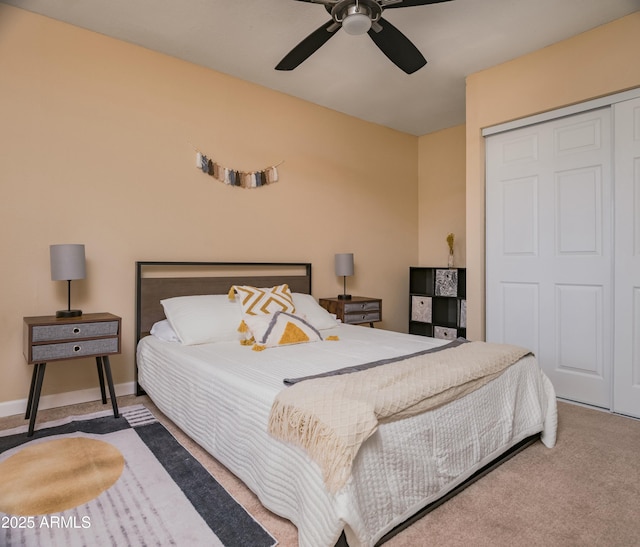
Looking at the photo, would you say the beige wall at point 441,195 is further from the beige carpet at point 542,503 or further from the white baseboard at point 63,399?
the white baseboard at point 63,399

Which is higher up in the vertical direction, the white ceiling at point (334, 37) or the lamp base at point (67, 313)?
the white ceiling at point (334, 37)

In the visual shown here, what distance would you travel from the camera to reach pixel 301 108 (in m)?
3.94

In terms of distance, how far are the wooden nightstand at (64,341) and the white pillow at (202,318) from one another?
384 millimetres

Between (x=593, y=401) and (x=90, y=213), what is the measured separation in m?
3.89

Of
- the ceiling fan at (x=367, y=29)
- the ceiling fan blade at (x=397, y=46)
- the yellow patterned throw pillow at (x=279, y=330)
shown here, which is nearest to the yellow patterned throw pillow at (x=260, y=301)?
the yellow patterned throw pillow at (x=279, y=330)

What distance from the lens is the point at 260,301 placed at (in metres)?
2.96

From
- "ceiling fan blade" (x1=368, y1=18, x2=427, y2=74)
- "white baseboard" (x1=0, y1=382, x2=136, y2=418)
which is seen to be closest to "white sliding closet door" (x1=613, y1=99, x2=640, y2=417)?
"ceiling fan blade" (x1=368, y1=18, x2=427, y2=74)

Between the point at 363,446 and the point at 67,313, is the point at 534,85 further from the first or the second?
the point at 67,313

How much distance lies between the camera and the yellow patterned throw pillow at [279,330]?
2.51 meters

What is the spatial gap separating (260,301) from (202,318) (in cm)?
45

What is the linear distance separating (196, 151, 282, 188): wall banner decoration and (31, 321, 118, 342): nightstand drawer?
149 cm

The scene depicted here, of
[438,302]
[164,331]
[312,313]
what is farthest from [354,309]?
[164,331]

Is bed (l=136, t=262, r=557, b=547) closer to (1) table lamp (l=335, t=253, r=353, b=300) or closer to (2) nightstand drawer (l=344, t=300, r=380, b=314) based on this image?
(2) nightstand drawer (l=344, t=300, r=380, b=314)

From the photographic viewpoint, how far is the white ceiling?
2.51 metres
